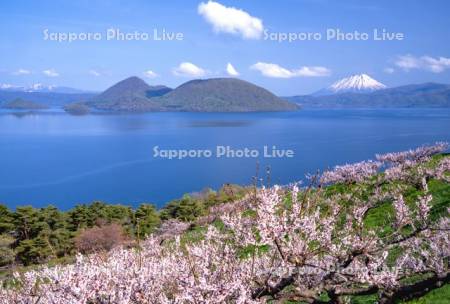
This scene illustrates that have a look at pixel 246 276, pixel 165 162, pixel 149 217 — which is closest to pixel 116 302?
pixel 246 276

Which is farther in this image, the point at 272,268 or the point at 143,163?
the point at 143,163

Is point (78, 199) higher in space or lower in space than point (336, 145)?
lower

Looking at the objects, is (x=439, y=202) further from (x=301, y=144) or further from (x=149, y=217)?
(x=301, y=144)

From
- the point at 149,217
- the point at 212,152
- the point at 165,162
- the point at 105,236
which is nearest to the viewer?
the point at 105,236

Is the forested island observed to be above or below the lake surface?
above

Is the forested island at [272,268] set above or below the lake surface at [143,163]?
above

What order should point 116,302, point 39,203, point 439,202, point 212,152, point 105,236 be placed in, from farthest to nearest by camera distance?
1. point 212,152
2. point 39,203
3. point 105,236
4. point 439,202
5. point 116,302

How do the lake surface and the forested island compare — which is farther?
the lake surface

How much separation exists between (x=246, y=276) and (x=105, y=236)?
36789 mm

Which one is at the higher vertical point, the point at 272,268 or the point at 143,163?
the point at 272,268

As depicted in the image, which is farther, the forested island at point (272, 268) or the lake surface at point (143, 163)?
the lake surface at point (143, 163)

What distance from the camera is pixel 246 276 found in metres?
5.40

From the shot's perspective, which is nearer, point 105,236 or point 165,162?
point 105,236

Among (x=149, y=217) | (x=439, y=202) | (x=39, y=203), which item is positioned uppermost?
(x=439, y=202)
